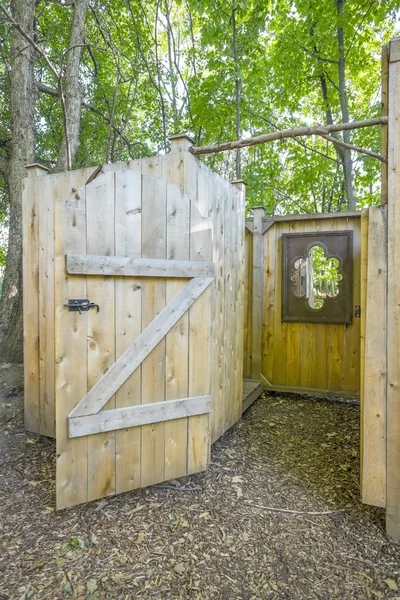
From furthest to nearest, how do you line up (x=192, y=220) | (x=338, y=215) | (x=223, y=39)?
(x=223, y=39) → (x=338, y=215) → (x=192, y=220)

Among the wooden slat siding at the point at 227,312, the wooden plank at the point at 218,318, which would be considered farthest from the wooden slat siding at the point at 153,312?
the wooden slat siding at the point at 227,312

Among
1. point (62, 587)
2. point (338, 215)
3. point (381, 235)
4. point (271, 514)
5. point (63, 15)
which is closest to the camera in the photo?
point (62, 587)

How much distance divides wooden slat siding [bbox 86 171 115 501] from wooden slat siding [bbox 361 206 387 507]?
136 cm

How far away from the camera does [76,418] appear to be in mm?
1855

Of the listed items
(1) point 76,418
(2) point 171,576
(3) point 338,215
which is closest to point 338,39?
(3) point 338,215

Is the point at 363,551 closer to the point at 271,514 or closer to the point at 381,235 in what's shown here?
the point at 271,514

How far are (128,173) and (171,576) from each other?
197cm

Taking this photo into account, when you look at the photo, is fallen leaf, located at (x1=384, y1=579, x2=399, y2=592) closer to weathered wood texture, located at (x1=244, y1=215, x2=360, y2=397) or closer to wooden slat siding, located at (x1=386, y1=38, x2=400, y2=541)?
wooden slat siding, located at (x1=386, y1=38, x2=400, y2=541)

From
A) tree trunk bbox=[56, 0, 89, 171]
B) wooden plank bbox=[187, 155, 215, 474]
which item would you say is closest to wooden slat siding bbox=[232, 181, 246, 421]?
wooden plank bbox=[187, 155, 215, 474]

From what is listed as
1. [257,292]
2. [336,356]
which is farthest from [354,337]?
[257,292]

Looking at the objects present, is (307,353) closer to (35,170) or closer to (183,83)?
(35,170)

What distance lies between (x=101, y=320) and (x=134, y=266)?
1.15ft

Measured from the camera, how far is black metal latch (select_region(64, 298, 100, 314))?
1847mm

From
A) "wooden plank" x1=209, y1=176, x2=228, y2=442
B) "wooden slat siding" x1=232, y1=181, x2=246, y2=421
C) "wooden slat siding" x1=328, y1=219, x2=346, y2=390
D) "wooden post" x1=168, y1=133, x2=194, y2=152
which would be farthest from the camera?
"wooden slat siding" x1=328, y1=219, x2=346, y2=390
